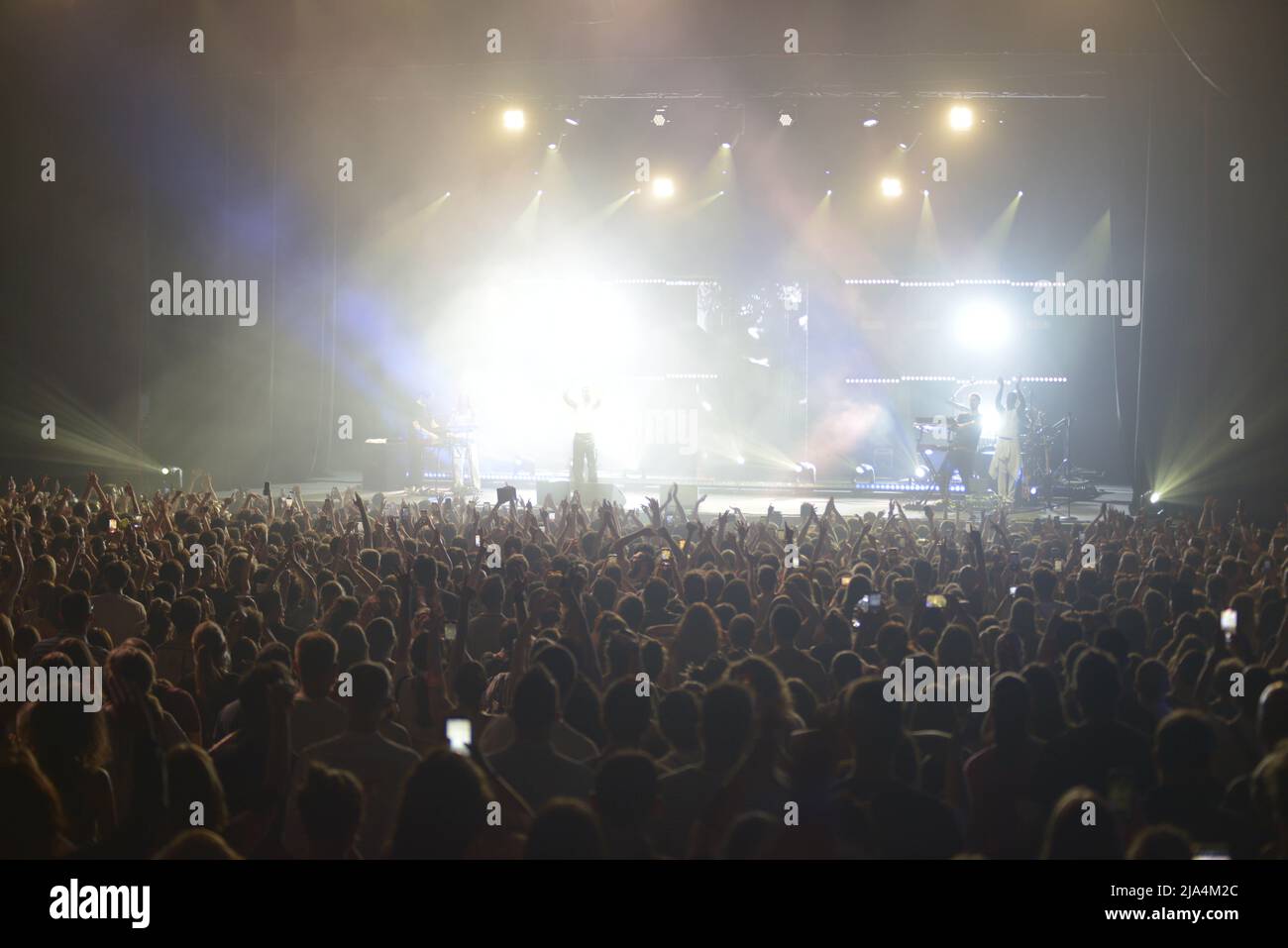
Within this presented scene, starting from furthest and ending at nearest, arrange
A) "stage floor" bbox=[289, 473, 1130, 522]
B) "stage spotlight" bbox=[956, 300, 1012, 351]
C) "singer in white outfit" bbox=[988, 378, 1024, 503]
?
"stage spotlight" bbox=[956, 300, 1012, 351]
"singer in white outfit" bbox=[988, 378, 1024, 503]
"stage floor" bbox=[289, 473, 1130, 522]

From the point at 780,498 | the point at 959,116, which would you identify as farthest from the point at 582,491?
the point at 959,116

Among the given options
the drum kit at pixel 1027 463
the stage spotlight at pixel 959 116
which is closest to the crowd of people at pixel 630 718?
the drum kit at pixel 1027 463

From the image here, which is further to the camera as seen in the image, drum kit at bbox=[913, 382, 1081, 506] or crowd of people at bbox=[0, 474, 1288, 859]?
drum kit at bbox=[913, 382, 1081, 506]

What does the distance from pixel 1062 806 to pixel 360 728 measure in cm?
217

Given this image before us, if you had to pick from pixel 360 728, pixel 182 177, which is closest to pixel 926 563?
pixel 360 728

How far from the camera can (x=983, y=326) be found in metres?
24.2

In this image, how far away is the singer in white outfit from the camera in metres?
18.2

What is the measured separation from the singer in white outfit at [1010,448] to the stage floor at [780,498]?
0.38 metres

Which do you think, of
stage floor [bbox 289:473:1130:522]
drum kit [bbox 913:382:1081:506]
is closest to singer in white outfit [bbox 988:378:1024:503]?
drum kit [bbox 913:382:1081:506]

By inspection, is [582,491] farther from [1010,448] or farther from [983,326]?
[983,326]

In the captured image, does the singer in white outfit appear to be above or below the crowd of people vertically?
above

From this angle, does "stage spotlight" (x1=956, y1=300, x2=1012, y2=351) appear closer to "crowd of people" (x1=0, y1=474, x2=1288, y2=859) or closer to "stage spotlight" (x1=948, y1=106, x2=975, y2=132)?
"stage spotlight" (x1=948, y1=106, x2=975, y2=132)

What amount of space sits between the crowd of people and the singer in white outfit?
1099 centimetres

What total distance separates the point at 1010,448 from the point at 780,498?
401 cm
